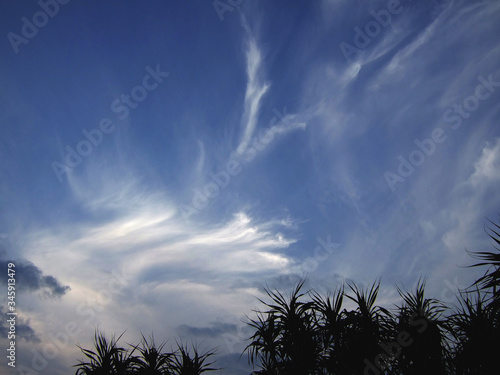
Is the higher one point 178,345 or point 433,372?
point 178,345

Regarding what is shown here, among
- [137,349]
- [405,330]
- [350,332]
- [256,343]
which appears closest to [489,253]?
[405,330]

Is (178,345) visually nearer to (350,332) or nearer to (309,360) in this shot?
(309,360)

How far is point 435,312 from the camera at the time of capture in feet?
46.6

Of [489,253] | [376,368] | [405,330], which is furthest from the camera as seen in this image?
[405,330]

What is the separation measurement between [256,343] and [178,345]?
5.01 meters

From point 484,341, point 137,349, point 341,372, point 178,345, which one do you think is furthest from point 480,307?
point 137,349

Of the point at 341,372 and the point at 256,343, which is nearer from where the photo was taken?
the point at 341,372

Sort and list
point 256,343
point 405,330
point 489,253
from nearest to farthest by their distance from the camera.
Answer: point 489,253, point 405,330, point 256,343

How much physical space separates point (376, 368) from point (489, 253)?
21.0ft

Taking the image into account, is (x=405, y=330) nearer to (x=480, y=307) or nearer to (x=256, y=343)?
(x=480, y=307)

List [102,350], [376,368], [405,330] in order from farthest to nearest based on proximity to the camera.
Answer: [102,350] → [405,330] → [376,368]

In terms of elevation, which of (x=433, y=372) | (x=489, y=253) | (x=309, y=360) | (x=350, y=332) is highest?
(x=489, y=253)

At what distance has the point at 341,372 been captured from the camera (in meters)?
13.0

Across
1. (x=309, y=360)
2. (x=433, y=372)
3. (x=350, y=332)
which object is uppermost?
(x=350, y=332)
